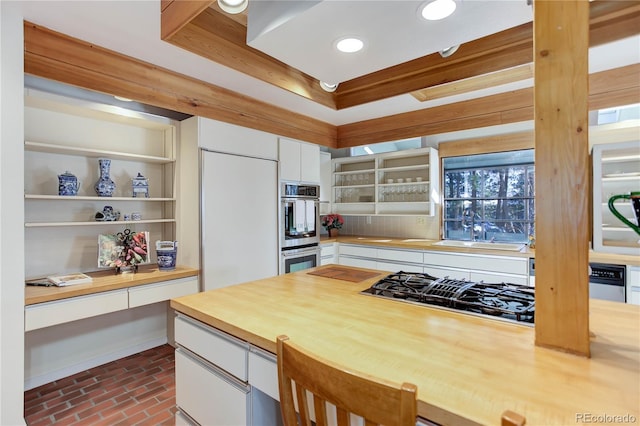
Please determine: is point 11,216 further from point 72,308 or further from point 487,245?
point 487,245

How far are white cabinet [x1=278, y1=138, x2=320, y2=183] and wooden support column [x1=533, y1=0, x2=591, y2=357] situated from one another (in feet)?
9.42

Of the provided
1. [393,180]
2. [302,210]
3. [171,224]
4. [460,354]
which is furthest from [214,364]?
[393,180]

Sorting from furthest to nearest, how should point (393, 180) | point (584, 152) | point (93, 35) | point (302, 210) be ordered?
point (393, 180) → point (302, 210) → point (93, 35) → point (584, 152)

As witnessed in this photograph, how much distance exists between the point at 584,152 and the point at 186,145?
289cm

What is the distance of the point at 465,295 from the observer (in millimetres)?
1460

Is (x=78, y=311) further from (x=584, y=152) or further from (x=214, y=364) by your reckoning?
(x=584, y=152)

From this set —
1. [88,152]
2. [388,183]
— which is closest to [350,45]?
[88,152]

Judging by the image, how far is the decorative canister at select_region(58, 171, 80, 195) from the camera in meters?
2.34

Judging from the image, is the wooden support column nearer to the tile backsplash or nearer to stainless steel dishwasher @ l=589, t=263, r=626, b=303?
stainless steel dishwasher @ l=589, t=263, r=626, b=303

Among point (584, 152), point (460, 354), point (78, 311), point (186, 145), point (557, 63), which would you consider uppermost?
point (186, 145)

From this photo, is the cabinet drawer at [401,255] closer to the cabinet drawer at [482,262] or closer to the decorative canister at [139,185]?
the cabinet drawer at [482,262]

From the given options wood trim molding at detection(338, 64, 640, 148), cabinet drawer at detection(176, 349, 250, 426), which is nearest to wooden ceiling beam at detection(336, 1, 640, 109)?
wood trim molding at detection(338, 64, 640, 148)

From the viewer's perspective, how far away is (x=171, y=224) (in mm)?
3016


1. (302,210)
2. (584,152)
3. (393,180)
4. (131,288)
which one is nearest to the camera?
(584,152)
